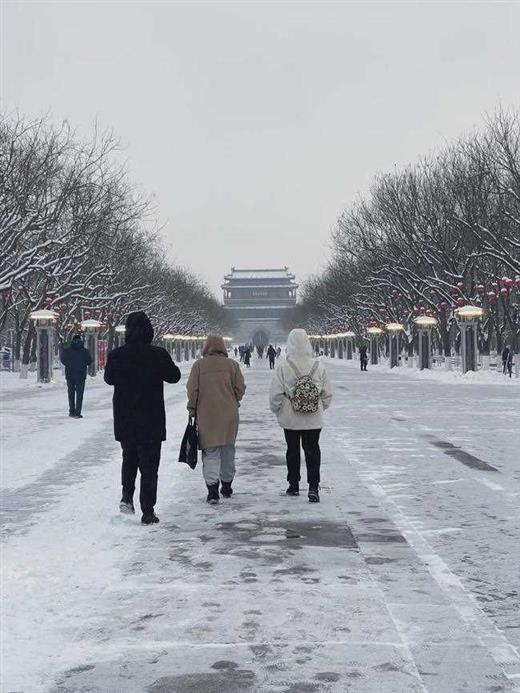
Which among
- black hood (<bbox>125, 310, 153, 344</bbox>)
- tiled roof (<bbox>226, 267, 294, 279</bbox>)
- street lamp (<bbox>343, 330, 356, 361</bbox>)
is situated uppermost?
tiled roof (<bbox>226, 267, 294, 279</bbox>)

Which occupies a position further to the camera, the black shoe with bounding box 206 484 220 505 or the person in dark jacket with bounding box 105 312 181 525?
the black shoe with bounding box 206 484 220 505

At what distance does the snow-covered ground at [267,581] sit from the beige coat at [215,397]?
0.60 metres

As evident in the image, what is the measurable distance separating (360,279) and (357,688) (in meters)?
57.1

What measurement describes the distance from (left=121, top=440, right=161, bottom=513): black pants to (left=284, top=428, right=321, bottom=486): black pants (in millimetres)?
1534

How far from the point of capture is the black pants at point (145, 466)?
7668mm

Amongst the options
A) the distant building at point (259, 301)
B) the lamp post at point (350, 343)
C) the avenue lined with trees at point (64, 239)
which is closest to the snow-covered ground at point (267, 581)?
the avenue lined with trees at point (64, 239)

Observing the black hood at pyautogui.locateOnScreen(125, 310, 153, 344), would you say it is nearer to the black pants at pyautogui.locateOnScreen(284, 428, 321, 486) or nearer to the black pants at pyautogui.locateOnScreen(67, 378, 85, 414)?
the black pants at pyautogui.locateOnScreen(284, 428, 321, 486)

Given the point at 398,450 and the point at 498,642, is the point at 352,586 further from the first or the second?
the point at 398,450

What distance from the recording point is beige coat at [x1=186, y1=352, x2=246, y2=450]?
8.59m

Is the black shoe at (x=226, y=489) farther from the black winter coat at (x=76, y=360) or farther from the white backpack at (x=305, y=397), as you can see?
the black winter coat at (x=76, y=360)

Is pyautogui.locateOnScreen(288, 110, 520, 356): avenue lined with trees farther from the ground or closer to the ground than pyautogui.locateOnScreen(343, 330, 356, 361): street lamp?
farther from the ground

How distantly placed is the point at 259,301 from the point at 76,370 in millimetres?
157476

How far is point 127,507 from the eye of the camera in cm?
802

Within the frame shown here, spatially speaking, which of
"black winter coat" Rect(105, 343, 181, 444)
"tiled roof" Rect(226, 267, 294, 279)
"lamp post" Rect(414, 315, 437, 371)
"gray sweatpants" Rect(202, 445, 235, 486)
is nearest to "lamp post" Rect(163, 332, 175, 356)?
"lamp post" Rect(414, 315, 437, 371)
